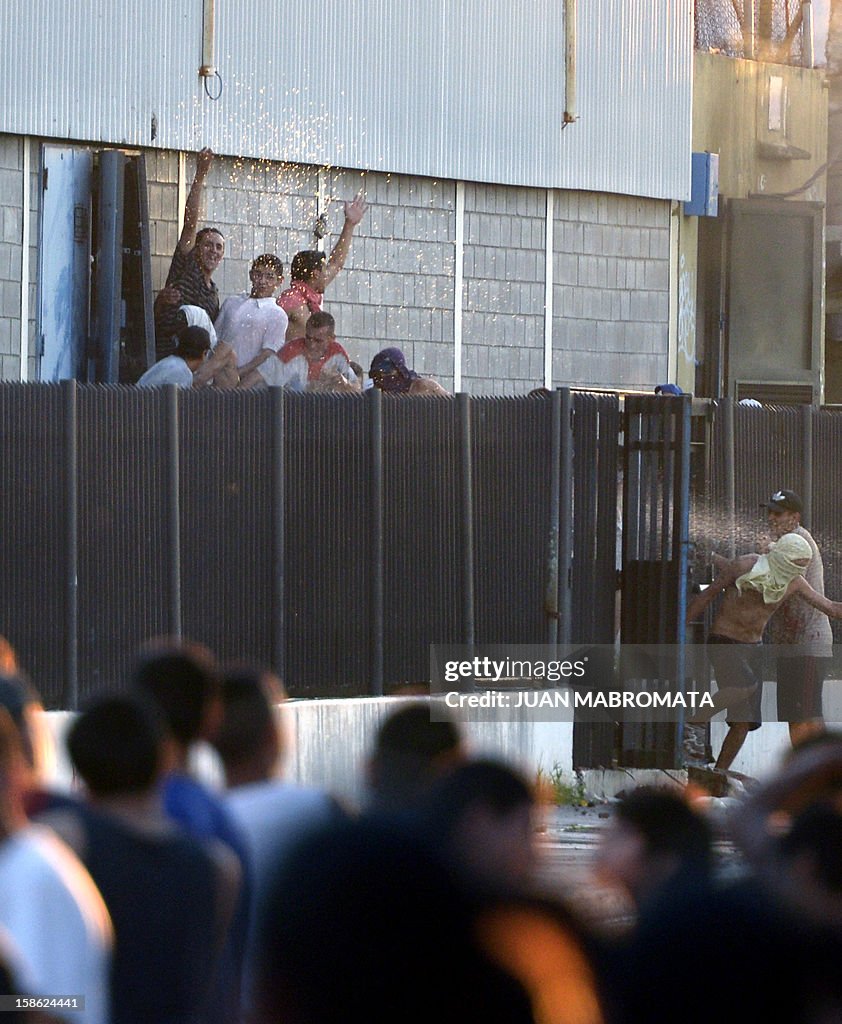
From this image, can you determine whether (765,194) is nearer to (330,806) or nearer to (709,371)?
(709,371)

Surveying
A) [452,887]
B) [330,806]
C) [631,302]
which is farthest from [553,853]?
[631,302]

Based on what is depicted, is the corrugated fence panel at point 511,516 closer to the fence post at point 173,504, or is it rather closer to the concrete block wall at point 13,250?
the fence post at point 173,504

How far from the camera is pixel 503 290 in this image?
1950 cm

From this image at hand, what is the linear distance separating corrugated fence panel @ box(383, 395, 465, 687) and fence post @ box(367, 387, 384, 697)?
68 mm

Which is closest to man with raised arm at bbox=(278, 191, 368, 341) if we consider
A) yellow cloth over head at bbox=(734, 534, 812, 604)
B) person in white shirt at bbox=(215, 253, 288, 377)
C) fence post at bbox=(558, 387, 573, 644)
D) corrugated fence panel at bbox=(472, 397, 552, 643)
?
person in white shirt at bbox=(215, 253, 288, 377)

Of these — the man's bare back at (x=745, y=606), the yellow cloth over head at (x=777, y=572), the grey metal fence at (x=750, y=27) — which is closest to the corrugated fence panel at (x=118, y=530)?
the man's bare back at (x=745, y=606)

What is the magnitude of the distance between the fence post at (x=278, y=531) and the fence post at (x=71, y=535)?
137cm

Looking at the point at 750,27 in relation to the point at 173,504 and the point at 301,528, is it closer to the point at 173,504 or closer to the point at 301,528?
the point at 301,528

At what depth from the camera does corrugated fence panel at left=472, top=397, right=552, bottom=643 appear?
546 inches

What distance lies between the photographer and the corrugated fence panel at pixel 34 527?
39.5ft

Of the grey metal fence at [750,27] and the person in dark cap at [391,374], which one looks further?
the grey metal fence at [750,27]

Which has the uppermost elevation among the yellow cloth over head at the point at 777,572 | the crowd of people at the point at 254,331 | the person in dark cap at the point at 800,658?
the crowd of people at the point at 254,331

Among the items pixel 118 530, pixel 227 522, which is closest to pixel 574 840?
pixel 227 522

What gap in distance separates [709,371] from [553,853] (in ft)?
37.5
